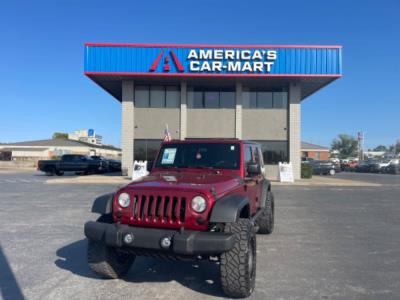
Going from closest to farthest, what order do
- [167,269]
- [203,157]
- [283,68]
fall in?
[167,269]
[203,157]
[283,68]

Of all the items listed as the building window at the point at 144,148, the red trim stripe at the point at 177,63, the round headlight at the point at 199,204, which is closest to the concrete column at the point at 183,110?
the building window at the point at 144,148

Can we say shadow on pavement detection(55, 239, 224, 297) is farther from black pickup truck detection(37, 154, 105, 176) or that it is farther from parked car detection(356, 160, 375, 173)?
parked car detection(356, 160, 375, 173)

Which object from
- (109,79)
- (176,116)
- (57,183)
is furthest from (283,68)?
(57,183)

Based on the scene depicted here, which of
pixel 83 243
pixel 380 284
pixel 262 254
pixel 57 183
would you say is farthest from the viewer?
pixel 57 183

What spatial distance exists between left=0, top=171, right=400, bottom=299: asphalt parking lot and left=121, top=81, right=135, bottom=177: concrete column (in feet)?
48.9

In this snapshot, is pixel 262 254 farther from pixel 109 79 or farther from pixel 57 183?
pixel 109 79

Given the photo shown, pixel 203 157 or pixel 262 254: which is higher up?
pixel 203 157

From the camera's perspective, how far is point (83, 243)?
690 centimetres

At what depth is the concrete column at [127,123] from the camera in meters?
24.6

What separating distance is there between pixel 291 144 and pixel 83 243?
19.3m

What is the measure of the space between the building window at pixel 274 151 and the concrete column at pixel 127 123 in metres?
8.49

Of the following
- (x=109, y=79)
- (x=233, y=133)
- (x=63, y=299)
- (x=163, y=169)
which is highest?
(x=109, y=79)

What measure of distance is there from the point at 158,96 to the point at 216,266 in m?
20.4

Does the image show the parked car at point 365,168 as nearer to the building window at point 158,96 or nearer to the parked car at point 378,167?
the parked car at point 378,167
